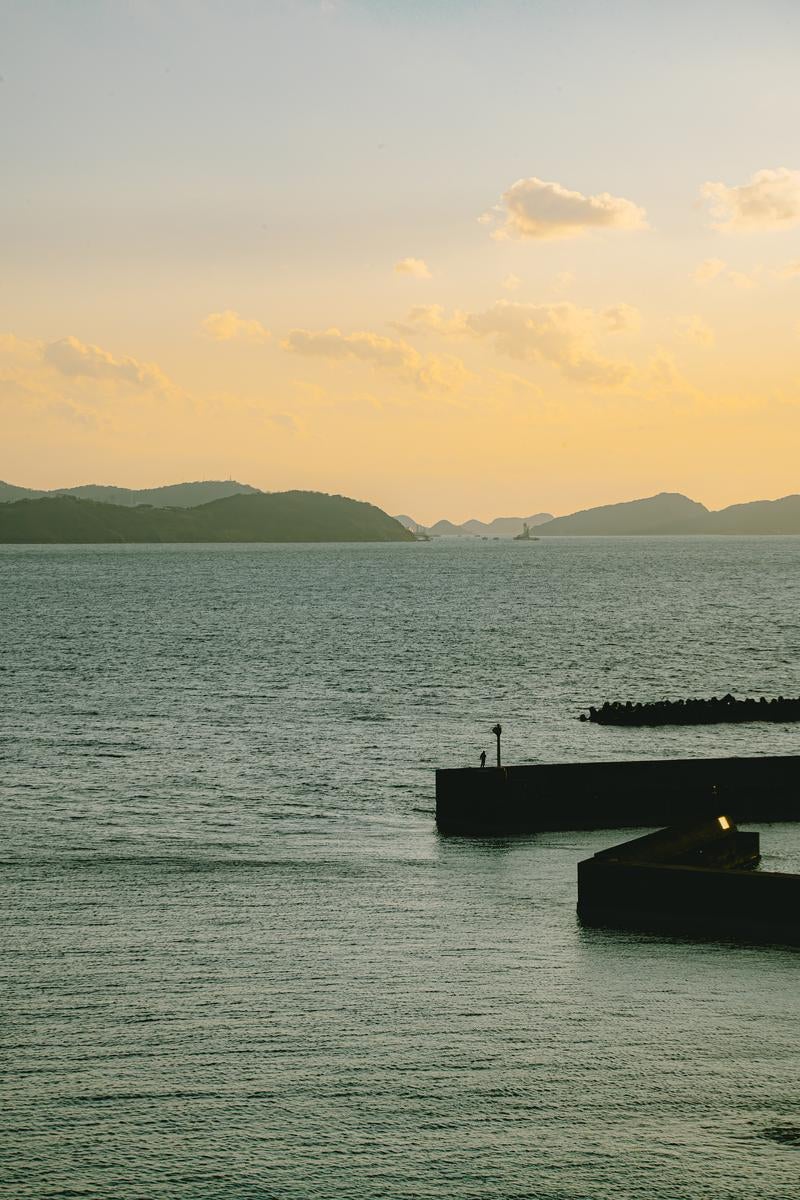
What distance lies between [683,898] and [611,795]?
1222 cm

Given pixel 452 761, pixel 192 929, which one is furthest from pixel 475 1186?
pixel 452 761

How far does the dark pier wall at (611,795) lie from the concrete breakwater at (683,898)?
28.1 ft

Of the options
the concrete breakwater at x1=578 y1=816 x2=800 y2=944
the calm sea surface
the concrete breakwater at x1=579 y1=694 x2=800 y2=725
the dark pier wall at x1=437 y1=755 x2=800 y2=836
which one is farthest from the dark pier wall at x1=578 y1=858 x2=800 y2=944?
the concrete breakwater at x1=579 y1=694 x2=800 y2=725

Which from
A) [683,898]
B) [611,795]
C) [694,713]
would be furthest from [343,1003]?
[694,713]

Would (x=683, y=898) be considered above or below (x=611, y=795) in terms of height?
below

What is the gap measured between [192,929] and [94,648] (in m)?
83.2

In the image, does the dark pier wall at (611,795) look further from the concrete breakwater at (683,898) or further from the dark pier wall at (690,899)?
the dark pier wall at (690,899)

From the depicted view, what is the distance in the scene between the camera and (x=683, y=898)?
2580cm

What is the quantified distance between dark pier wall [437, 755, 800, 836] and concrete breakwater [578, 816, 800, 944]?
8.57 meters

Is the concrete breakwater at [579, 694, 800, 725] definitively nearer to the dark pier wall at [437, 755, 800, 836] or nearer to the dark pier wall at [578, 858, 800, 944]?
the dark pier wall at [437, 755, 800, 836]

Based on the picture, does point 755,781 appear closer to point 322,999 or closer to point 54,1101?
point 322,999

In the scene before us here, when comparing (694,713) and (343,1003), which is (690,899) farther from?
(694,713)

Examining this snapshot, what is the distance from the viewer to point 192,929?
86.8ft

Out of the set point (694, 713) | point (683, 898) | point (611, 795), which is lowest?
point (683, 898)
